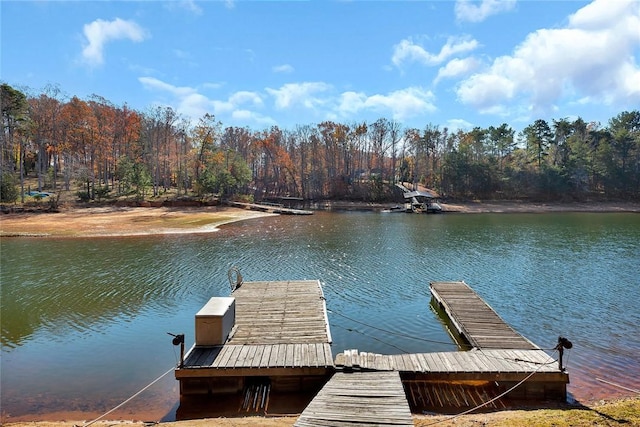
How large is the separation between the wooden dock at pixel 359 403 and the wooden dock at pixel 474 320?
4.49 metres

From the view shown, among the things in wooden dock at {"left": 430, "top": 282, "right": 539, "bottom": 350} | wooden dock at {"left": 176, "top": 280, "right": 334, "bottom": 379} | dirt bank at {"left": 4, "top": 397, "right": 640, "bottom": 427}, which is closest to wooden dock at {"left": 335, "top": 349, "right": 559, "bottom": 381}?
wooden dock at {"left": 430, "top": 282, "right": 539, "bottom": 350}

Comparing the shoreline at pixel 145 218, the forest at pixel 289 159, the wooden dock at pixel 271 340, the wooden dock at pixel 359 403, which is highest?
the forest at pixel 289 159

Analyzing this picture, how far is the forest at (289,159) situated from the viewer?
61906 millimetres

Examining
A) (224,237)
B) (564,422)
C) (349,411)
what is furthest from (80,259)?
(564,422)

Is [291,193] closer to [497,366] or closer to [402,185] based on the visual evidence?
[402,185]

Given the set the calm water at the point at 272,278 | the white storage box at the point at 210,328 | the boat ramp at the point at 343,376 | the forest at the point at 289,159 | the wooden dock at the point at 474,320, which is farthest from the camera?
the forest at the point at 289,159

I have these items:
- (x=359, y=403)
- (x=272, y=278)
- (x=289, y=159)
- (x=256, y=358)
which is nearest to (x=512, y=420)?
(x=359, y=403)

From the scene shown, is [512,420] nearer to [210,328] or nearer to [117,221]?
[210,328]

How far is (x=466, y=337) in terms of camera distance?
43.3ft

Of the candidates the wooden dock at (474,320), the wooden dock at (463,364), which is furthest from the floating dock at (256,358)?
the wooden dock at (474,320)

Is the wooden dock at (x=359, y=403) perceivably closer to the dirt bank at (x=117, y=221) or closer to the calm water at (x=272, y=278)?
the calm water at (x=272, y=278)

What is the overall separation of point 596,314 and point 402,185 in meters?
68.1

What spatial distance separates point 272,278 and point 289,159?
62.7m

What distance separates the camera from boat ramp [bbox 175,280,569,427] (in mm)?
8648
